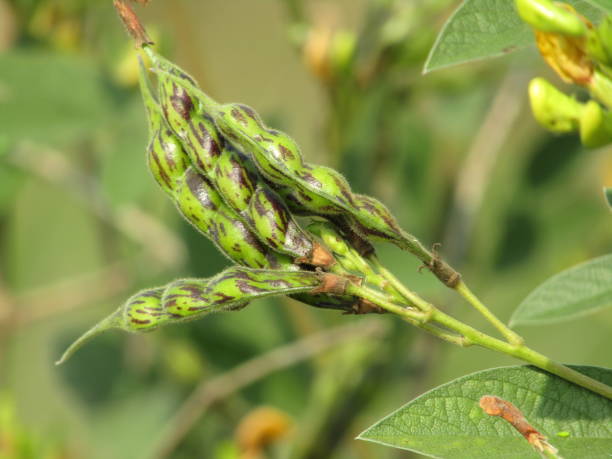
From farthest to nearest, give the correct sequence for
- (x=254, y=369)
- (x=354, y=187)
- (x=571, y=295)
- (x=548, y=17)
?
(x=354, y=187) → (x=254, y=369) → (x=571, y=295) → (x=548, y=17)

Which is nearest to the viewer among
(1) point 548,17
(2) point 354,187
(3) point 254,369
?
(1) point 548,17

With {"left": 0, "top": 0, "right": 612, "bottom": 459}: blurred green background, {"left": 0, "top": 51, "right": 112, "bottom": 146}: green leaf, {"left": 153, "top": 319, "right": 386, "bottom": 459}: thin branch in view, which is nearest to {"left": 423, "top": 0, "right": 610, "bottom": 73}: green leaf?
{"left": 0, "top": 0, "right": 612, "bottom": 459}: blurred green background

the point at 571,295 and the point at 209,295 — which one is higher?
the point at 209,295

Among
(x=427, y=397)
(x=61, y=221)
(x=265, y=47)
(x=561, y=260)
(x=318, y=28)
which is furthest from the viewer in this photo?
(x=265, y=47)

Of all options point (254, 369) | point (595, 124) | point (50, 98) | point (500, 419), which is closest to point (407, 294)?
point (500, 419)

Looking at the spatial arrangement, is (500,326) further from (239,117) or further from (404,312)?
(239,117)

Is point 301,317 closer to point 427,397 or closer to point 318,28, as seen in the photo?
point 318,28

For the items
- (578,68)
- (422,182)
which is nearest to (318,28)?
(422,182)

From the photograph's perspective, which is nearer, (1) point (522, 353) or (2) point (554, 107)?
(1) point (522, 353)
